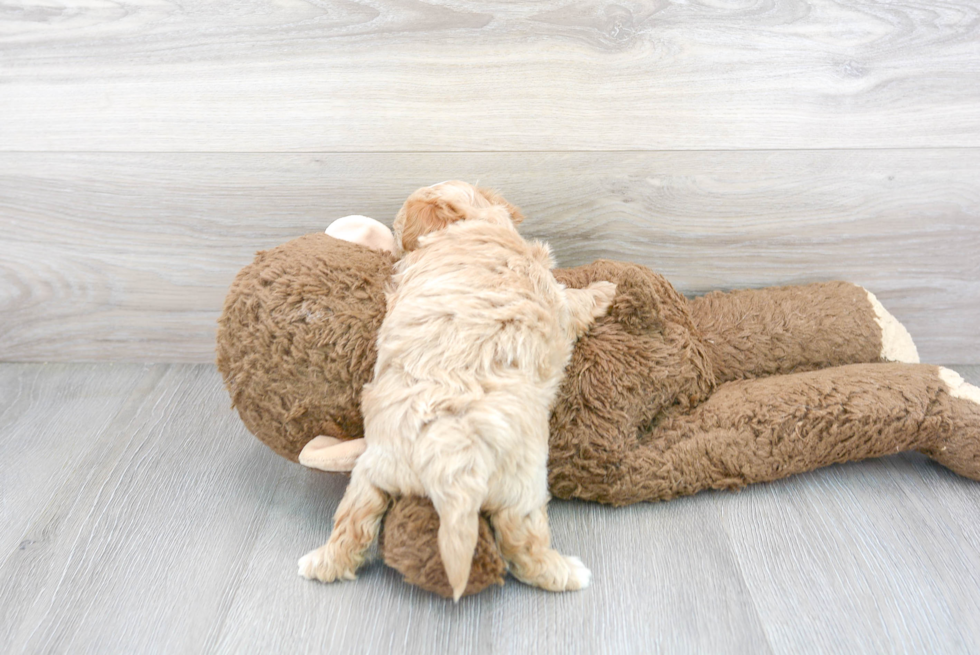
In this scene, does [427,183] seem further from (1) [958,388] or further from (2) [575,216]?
(1) [958,388]

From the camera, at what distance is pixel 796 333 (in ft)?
3.33

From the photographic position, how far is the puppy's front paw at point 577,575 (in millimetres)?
771

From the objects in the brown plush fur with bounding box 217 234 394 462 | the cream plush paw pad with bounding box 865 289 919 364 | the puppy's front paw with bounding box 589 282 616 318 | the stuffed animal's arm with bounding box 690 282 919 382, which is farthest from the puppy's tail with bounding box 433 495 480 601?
the cream plush paw pad with bounding box 865 289 919 364

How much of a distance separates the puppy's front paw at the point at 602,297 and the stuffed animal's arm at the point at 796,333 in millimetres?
187

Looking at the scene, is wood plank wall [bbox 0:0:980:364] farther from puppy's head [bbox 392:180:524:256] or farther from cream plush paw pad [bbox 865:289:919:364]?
puppy's head [bbox 392:180:524:256]

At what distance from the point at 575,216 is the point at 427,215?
1.07 ft

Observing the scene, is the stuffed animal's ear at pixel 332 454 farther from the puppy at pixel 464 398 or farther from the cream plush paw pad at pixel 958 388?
the cream plush paw pad at pixel 958 388

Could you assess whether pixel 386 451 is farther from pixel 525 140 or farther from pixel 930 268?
pixel 930 268

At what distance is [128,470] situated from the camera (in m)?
0.99

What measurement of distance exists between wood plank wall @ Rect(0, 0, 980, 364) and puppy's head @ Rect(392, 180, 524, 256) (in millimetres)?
215

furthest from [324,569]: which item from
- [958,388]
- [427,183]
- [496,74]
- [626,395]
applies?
[958,388]

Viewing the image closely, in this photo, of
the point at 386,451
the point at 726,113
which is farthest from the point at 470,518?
the point at 726,113

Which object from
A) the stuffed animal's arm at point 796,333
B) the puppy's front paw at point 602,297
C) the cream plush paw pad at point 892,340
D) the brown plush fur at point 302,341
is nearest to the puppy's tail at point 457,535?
the brown plush fur at point 302,341

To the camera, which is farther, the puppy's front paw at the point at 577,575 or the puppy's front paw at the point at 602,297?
the puppy's front paw at the point at 602,297
